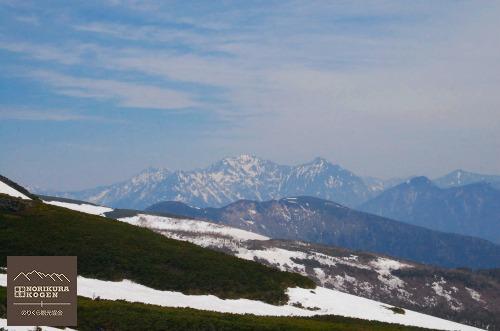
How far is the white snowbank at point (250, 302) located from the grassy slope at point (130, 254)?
6.72 feet

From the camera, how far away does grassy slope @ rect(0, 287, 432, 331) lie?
40.5m

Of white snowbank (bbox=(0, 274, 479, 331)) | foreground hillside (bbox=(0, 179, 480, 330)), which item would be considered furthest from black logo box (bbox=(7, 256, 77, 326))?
foreground hillside (bbox=(0, 179, 480, 330))

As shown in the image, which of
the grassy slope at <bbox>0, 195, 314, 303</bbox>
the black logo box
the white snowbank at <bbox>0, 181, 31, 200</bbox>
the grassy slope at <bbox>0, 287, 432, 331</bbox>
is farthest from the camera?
the white snowbank at <bbox>0, 181, 31, 200</bbox>

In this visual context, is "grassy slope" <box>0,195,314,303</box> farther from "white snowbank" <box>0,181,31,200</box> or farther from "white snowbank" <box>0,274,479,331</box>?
"white snowbank" <box>0,181,31,200</box>

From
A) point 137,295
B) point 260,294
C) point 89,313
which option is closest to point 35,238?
point 137,295

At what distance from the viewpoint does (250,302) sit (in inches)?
2488

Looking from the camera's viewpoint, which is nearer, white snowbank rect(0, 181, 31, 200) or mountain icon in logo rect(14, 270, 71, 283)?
mountain icon in logo rect(14, 270, 71, 283)

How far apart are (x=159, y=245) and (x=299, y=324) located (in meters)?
36.4

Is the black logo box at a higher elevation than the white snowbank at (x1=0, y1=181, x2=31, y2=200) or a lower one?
lower

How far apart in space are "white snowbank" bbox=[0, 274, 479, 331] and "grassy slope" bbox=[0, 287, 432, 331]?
7.56 meters

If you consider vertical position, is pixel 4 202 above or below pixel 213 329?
above

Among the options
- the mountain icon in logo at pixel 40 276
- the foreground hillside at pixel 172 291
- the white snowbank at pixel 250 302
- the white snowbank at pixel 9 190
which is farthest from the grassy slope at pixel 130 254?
the mountain icon in logo at pixel 40 276

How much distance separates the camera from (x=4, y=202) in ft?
264

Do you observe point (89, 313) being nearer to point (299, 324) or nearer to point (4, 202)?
point (299, 324)
